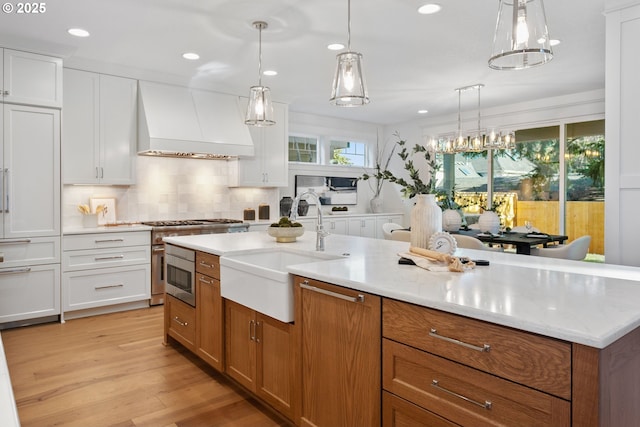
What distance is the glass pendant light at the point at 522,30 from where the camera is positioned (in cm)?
163

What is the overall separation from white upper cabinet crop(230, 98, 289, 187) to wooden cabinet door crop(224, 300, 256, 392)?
10.6 feet

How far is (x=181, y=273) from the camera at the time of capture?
3182 millimetres

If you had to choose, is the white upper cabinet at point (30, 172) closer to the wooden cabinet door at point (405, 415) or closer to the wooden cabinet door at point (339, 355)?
the wooden cabinet door at point (339, 355)

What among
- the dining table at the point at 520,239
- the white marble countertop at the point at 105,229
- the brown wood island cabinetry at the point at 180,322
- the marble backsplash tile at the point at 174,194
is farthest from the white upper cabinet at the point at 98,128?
the dining table at the point at 520,239

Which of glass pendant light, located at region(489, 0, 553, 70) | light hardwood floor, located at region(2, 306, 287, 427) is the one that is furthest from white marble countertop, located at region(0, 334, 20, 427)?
glass pendant light, located at region(489, 0, 553, 70)

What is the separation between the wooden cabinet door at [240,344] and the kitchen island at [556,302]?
0.58 meters

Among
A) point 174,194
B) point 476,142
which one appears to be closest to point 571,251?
point 476,142

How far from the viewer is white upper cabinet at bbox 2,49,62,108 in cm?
372

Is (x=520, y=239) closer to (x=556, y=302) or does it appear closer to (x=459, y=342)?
(x=556, y=302)

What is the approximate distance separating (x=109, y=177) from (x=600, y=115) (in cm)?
588

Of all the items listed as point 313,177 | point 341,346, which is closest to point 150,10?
point 341,346

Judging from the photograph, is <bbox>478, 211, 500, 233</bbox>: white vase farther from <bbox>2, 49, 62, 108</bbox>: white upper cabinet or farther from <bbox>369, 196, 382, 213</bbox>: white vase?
<bbox>2, 49, 62, 108</bbox>: white upper cabinet

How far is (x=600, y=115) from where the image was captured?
17.6 feet

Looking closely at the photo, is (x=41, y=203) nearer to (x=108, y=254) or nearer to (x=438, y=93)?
(x=108, y=254)
